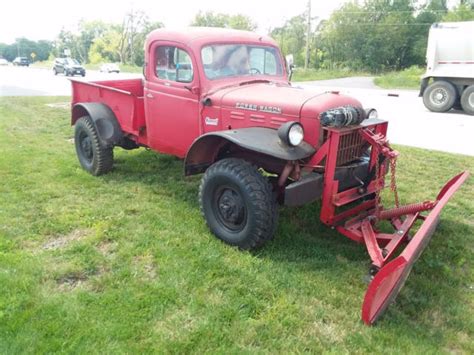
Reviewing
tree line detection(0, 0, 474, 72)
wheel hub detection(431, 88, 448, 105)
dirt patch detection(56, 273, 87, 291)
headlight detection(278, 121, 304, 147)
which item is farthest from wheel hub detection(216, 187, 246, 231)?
tree line detection(0, 0, 474, 72)

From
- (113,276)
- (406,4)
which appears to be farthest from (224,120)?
(406,4)

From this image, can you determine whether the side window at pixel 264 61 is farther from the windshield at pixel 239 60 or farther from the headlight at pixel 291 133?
the headlight at pixel 291 133

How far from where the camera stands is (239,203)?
13.3ft

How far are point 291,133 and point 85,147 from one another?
3.67 meters

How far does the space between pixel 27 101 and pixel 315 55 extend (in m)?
47.0

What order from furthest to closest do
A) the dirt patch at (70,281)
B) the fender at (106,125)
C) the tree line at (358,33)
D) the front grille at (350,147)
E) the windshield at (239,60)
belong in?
the tree line at (358,33) < the fender at (106,125) < the windshield at (239,60) < the front grille at (350,147) < the dirt patch at (70,281)

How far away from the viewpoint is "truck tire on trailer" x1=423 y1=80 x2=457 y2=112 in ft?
47.1

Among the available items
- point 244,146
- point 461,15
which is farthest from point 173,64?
point 461,15

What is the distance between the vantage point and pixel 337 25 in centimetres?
5328

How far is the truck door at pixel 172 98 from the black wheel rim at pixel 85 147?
1238 mm

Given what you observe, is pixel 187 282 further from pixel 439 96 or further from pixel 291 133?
pixel 439 96

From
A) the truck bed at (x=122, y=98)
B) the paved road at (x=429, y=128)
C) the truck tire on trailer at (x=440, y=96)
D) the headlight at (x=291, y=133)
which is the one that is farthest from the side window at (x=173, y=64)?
the truck tire on trailer at (x=440, y=96)

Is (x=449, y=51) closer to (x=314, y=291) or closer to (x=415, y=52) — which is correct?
(x=314, y=291)

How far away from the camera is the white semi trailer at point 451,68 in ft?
46.1
